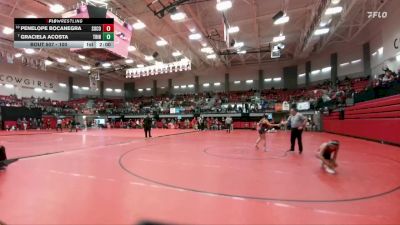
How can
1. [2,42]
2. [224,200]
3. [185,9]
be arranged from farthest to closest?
[2,42] < [185,9] < [224,200]

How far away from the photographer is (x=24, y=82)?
36812mm

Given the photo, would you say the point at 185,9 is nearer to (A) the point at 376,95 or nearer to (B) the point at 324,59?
(A) the point at 376,95

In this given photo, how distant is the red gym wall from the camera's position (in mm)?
11516

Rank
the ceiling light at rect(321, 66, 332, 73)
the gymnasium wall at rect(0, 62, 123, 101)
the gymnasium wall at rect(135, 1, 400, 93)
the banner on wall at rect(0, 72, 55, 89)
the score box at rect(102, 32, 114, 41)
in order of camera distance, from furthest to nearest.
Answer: the gymnasium wall at rect(0, 62, 123, 101), the banner on wall at rect(0, 72, 55, 89), the ceiling light at rect(321, 66, 332, 73), the gymnasium wall at rect(135, 1, 400, 93), the score box at rect(102, 32, 114, 41)

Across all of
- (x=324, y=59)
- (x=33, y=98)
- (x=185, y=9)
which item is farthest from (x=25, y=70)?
(x=324, y=59)

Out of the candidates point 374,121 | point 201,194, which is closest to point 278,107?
point 374,121

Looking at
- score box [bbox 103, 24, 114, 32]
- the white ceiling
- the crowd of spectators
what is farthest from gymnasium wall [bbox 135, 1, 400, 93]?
score box [bbox 103, 24, 114, 32]

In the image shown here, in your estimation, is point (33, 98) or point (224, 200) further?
point (33, 98)

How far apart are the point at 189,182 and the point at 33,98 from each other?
130 ft

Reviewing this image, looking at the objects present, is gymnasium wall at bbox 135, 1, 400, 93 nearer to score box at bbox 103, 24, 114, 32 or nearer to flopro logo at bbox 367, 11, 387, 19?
flopro logo at bbox 367, 11, 387, 19

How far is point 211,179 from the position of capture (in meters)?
5.11

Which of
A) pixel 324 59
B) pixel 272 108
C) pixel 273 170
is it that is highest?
pixel 324 59

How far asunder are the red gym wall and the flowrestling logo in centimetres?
3933

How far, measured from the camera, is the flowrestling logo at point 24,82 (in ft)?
112
